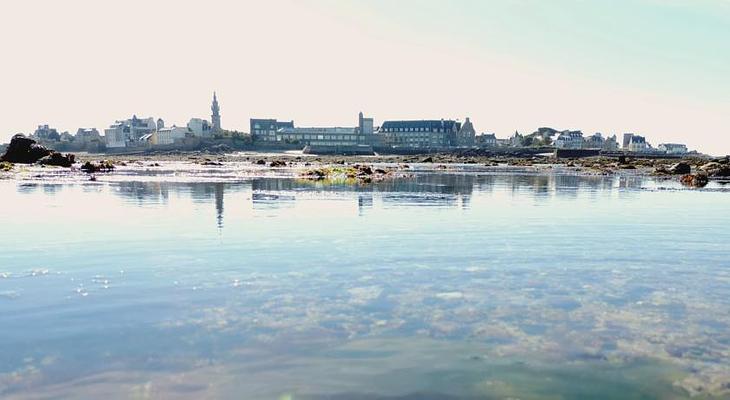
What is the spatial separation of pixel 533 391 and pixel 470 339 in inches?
61.1

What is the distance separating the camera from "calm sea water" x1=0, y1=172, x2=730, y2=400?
6.02 m

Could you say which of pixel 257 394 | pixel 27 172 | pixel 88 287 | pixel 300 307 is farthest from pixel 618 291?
pixel 27 172

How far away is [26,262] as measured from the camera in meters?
12.0

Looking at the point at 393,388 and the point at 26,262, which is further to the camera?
the point at 26,262

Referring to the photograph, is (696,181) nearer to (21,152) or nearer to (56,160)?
(56,160)

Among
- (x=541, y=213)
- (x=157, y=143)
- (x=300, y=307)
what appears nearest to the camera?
(x=300, y=307)

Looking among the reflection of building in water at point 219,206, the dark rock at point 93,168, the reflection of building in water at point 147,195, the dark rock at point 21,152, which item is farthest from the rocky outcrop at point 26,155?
the reflection of building in water at point 219,206

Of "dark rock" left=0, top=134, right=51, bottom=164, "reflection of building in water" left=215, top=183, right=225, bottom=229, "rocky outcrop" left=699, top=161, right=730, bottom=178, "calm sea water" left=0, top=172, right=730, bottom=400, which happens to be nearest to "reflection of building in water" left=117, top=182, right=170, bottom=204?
"reflection of building in water" left=215, top=183, right=225, bottom=229

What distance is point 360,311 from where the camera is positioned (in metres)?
8.45

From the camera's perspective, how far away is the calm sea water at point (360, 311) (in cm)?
602

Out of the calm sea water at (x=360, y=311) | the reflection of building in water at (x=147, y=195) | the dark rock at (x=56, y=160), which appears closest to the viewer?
the calm sea water at (x=360, y=311)

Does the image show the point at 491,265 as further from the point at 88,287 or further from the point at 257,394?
the point at 88,287

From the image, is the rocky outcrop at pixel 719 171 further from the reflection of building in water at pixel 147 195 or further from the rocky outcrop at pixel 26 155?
the rocky outcrop at pixel 26 155

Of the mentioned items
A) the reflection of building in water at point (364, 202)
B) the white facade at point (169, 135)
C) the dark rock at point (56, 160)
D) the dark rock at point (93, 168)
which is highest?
the white facade at point (169, 135)
